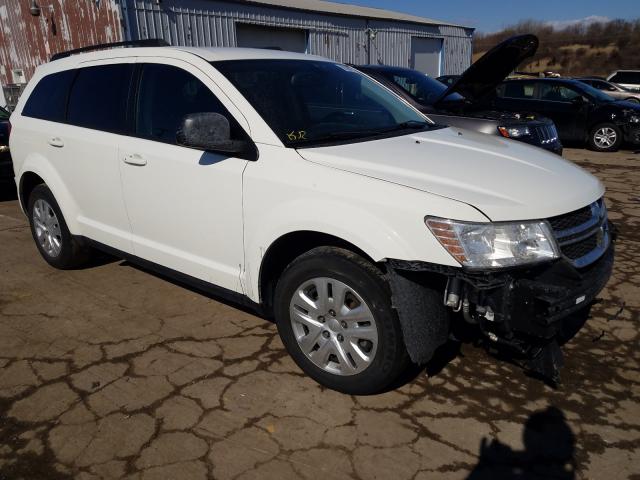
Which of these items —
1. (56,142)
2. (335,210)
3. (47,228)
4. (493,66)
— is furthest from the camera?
(493,66)

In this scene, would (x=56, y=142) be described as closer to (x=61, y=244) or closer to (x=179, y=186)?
(x=61, y=244)

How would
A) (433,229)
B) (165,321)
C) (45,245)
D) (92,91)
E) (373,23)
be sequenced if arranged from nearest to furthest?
(433,229) → (165,321) → (92,91) → (45,245) → (373,23)

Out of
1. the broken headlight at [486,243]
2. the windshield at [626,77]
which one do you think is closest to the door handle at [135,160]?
the broken headlight at [486,243]

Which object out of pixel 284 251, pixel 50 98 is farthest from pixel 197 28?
pixel 284 251

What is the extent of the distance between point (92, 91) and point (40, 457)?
266 cm

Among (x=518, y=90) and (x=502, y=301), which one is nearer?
(x=502, y=301)

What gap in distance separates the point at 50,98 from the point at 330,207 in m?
3.12

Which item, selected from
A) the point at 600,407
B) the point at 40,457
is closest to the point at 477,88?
the point at 600,407

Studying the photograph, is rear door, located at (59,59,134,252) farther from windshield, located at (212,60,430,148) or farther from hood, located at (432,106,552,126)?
hood, located at (432,106,552,126)

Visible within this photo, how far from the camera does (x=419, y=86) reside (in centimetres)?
784

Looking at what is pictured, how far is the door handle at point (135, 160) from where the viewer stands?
344 centimetres

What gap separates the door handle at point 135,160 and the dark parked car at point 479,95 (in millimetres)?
3734

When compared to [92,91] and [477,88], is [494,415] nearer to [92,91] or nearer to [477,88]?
[92,91]

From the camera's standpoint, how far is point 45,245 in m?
4.77
